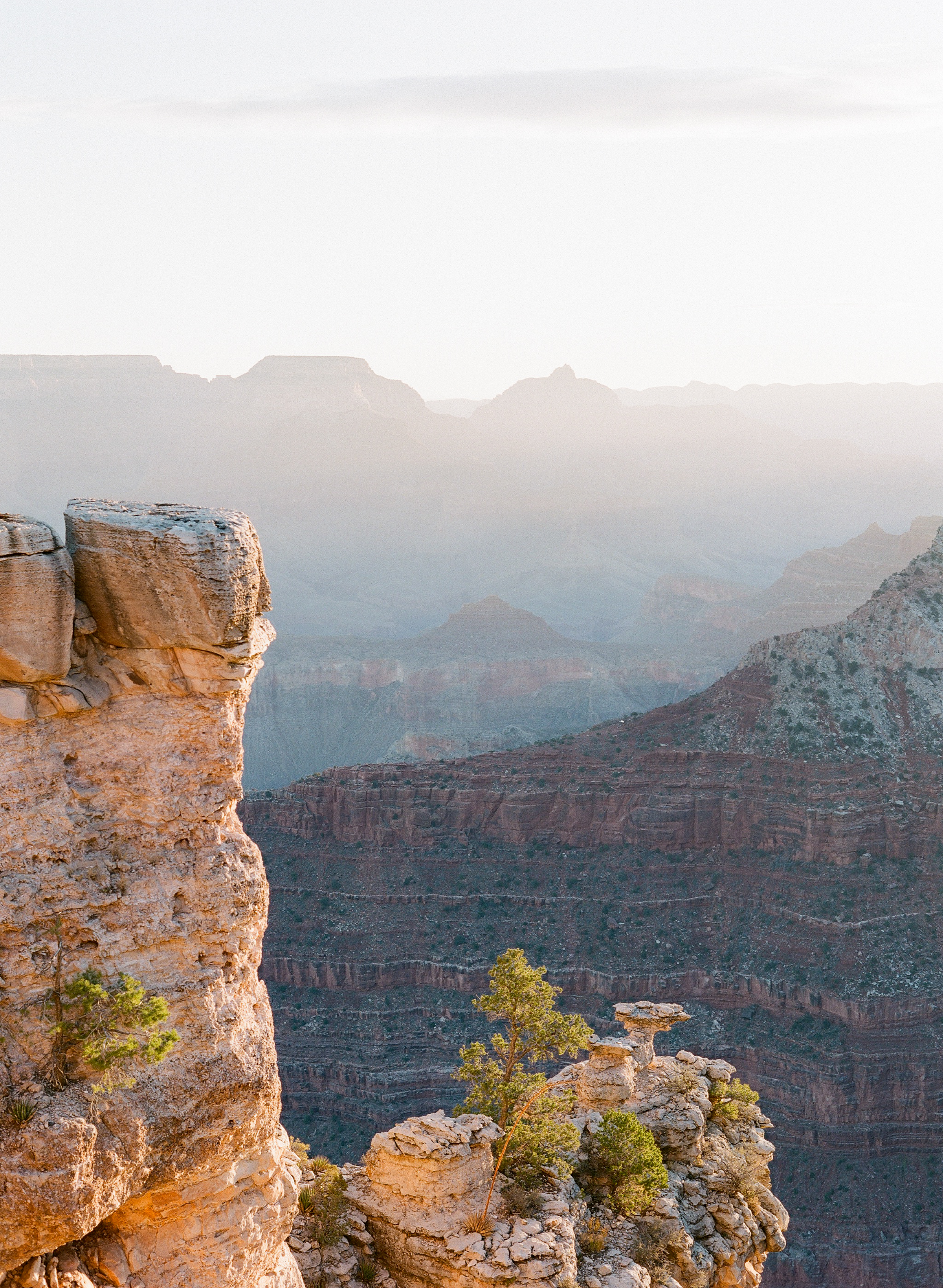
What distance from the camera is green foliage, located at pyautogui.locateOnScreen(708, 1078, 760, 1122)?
32781mm

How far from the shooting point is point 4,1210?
15.5m

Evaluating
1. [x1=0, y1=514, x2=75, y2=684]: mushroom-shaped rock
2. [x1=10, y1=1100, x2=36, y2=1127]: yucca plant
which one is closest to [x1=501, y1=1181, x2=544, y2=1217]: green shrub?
[x1=10, y1=1100, x2=36, y2=1127]: yucca plant

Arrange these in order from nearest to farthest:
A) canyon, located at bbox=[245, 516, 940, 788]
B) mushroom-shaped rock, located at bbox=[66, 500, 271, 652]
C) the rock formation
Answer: mushroom-shaped rock, located at bbox=[66, 500, 271, 652] < the rock formation < canyon, located at bbox=[245, 516, 940, 788]

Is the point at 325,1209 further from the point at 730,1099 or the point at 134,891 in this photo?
the point at 730,1099

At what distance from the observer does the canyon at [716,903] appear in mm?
61531

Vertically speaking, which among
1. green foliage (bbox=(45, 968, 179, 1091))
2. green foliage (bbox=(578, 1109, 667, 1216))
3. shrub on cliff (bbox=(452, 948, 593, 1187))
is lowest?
green foliage (bbox=(578, 1109, 667, 1216))

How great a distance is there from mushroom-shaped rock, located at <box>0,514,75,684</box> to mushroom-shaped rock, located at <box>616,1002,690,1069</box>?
77.4 feet

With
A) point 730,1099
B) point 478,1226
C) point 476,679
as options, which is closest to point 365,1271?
point 478,1226

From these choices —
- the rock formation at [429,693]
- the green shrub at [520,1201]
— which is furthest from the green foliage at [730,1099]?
the rock formation at [429,693]

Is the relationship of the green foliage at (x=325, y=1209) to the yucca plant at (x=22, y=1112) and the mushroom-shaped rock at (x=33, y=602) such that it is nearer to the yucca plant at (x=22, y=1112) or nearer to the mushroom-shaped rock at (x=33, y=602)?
the yucca plant at (x=22, y=1112)

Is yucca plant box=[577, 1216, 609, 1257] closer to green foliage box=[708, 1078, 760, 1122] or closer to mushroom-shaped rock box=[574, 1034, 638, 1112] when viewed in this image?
mushroom-shaped rock box=[574, 1034, 638, 1112]

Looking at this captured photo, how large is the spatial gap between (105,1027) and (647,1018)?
22659 mm

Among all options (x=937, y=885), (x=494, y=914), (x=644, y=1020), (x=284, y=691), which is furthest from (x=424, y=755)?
(x=644, y=1020)

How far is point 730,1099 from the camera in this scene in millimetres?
33531
